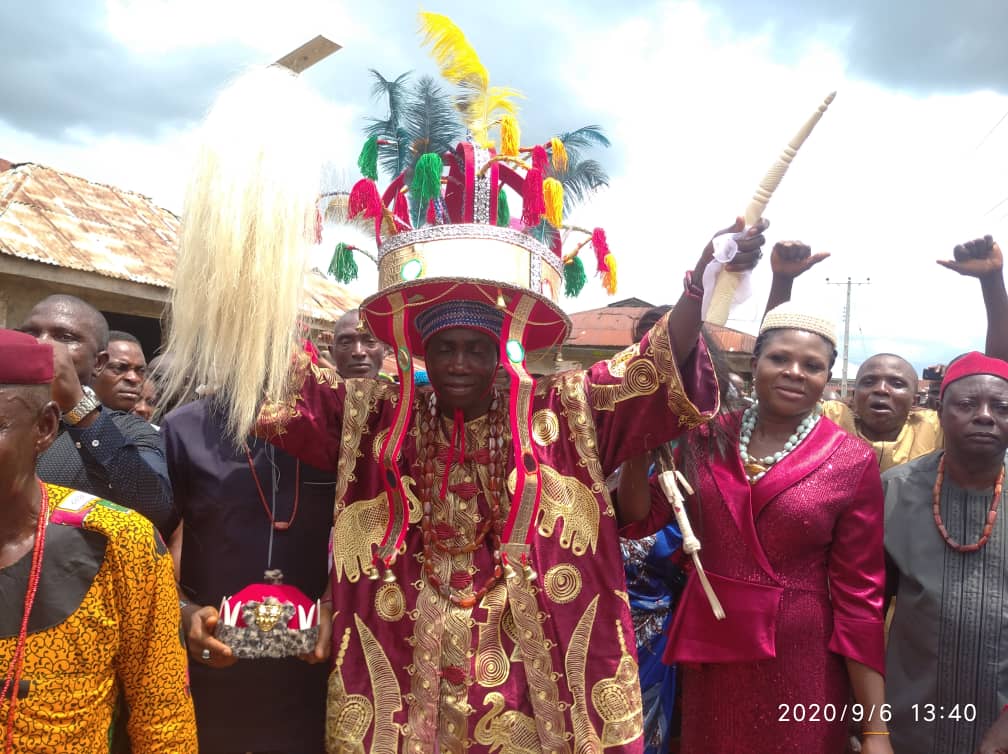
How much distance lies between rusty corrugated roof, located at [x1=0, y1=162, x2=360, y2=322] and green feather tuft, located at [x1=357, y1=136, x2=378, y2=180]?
11.3 ft

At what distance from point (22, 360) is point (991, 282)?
10.8 feet

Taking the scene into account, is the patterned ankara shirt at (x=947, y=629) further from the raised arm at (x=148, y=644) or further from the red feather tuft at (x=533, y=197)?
A: the raised arm at (x=148, y=644)

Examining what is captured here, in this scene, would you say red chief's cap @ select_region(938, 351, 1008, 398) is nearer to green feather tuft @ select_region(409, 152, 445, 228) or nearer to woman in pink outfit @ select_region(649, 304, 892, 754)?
woman in pink outfit @ select_region(649, 304, 892, 754)

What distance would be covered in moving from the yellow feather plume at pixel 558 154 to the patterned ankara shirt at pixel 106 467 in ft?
5.44

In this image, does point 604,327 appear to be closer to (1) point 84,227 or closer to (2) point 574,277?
(1) point 84,227

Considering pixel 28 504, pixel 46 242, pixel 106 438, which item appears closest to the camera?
pixel 28 504

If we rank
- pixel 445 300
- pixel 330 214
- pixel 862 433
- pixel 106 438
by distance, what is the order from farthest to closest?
1. pixel 862 433
2. pixel 330 214
3. pixel 445 300
4. pixel 106 438

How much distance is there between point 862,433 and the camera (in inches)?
154

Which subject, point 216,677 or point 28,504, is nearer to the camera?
point 28,504

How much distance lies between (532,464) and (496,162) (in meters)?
0.99

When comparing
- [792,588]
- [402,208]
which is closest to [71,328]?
[402,208]

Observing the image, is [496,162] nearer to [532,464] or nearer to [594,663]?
[532,464]

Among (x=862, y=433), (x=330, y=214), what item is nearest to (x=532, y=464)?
(x=330, y=214)

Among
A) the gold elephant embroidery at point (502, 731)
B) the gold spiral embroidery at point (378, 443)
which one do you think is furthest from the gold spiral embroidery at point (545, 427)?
the gold elephant embroidery at point (502, 731)
